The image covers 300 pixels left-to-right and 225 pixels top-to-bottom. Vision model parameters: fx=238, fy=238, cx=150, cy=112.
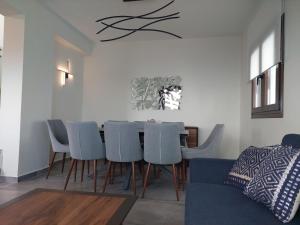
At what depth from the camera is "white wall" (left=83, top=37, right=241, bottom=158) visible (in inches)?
203

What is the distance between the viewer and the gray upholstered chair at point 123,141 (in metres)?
2.79

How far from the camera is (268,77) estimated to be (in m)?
3.13

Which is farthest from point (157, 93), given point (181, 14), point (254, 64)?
point (254, 64)

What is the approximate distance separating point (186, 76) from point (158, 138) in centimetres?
301

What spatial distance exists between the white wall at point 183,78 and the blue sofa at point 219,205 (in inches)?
131

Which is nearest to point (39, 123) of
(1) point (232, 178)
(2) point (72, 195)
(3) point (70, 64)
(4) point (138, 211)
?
(3) point (70, 64)

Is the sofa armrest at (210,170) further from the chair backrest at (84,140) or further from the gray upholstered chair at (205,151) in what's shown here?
the chair backrest at (84,140)

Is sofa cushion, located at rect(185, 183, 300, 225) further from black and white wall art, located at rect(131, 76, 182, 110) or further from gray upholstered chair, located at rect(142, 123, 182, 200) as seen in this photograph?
black and white wall art, located at rect(131, 76, 182, 110)

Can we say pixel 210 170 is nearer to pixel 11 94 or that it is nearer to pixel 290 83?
pixel 290 83

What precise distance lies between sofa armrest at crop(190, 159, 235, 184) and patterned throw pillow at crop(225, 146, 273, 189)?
8cm

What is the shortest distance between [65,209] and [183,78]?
4.43 m

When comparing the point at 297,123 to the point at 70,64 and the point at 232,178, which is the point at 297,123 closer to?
the point at 232,178

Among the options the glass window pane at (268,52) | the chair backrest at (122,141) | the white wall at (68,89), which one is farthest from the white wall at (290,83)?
the white wall at (68,89)

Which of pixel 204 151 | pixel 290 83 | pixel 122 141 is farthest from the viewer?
pixel 204 151
